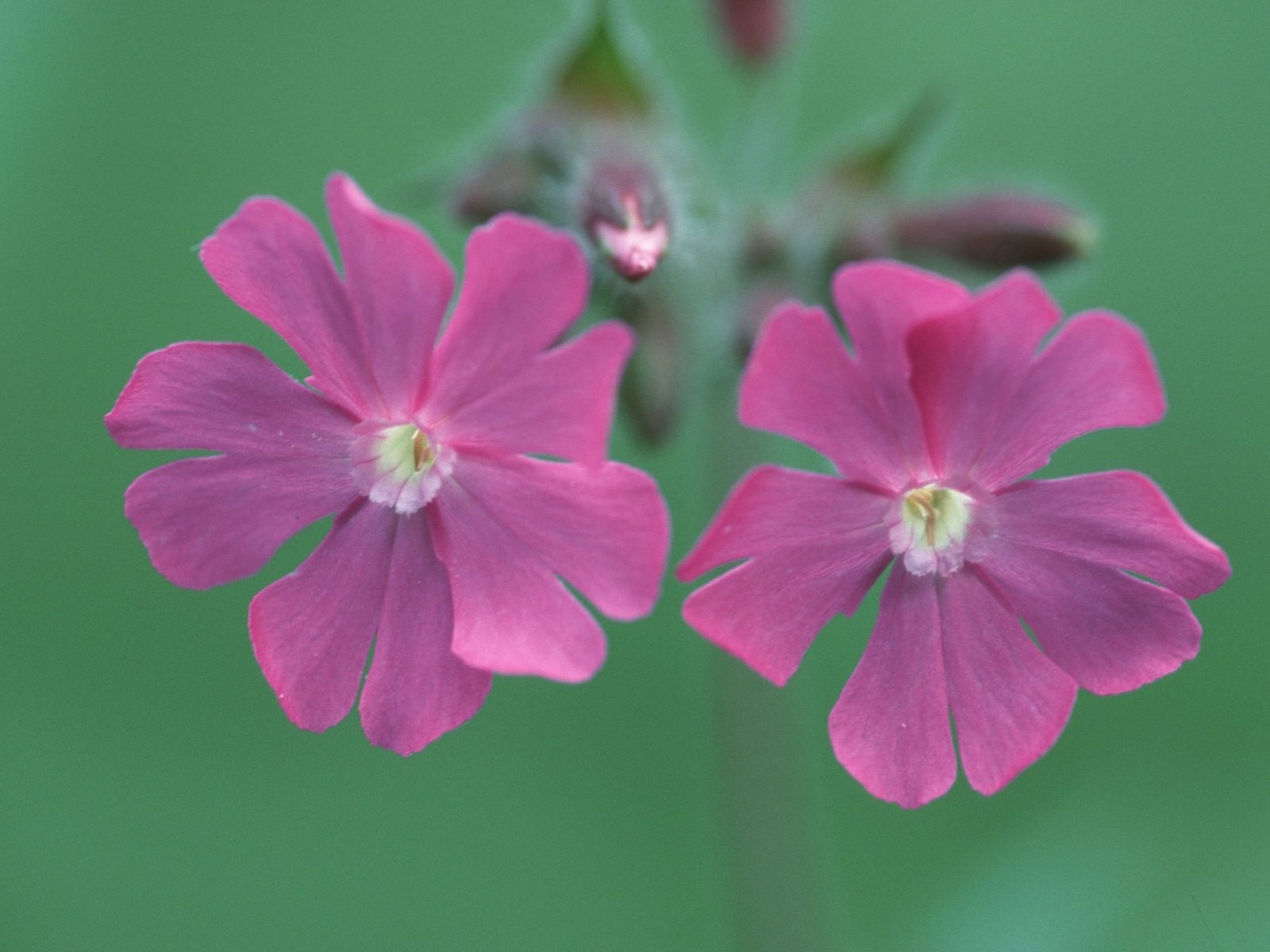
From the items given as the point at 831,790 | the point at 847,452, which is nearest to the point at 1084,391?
the point at 847,452

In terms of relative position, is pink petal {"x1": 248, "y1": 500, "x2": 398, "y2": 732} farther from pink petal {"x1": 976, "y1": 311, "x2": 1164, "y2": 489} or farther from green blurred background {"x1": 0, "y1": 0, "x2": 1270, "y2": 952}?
green blurred background {"x1": 0, "y1": 0, "x2": 1270, "y2": 952}

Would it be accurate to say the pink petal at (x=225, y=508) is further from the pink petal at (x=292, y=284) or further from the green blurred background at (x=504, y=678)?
the green blurred background at (x=504, y=678)

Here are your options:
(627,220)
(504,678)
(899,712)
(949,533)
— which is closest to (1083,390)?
(949,533)

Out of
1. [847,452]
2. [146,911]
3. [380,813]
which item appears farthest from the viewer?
[380,813]

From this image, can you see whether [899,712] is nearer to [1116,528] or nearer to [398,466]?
[1116,528]

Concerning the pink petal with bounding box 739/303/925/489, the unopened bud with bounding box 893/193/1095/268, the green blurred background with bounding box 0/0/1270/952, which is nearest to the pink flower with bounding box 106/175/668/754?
the pink petal with bounding box 739/303/925/489

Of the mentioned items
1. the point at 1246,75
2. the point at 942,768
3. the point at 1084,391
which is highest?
the point at 1246,75

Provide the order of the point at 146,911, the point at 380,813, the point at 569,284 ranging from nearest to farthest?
the point at 569,284
the point at 146,911
the point at 380,813

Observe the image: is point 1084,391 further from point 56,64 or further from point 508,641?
point 56,64
